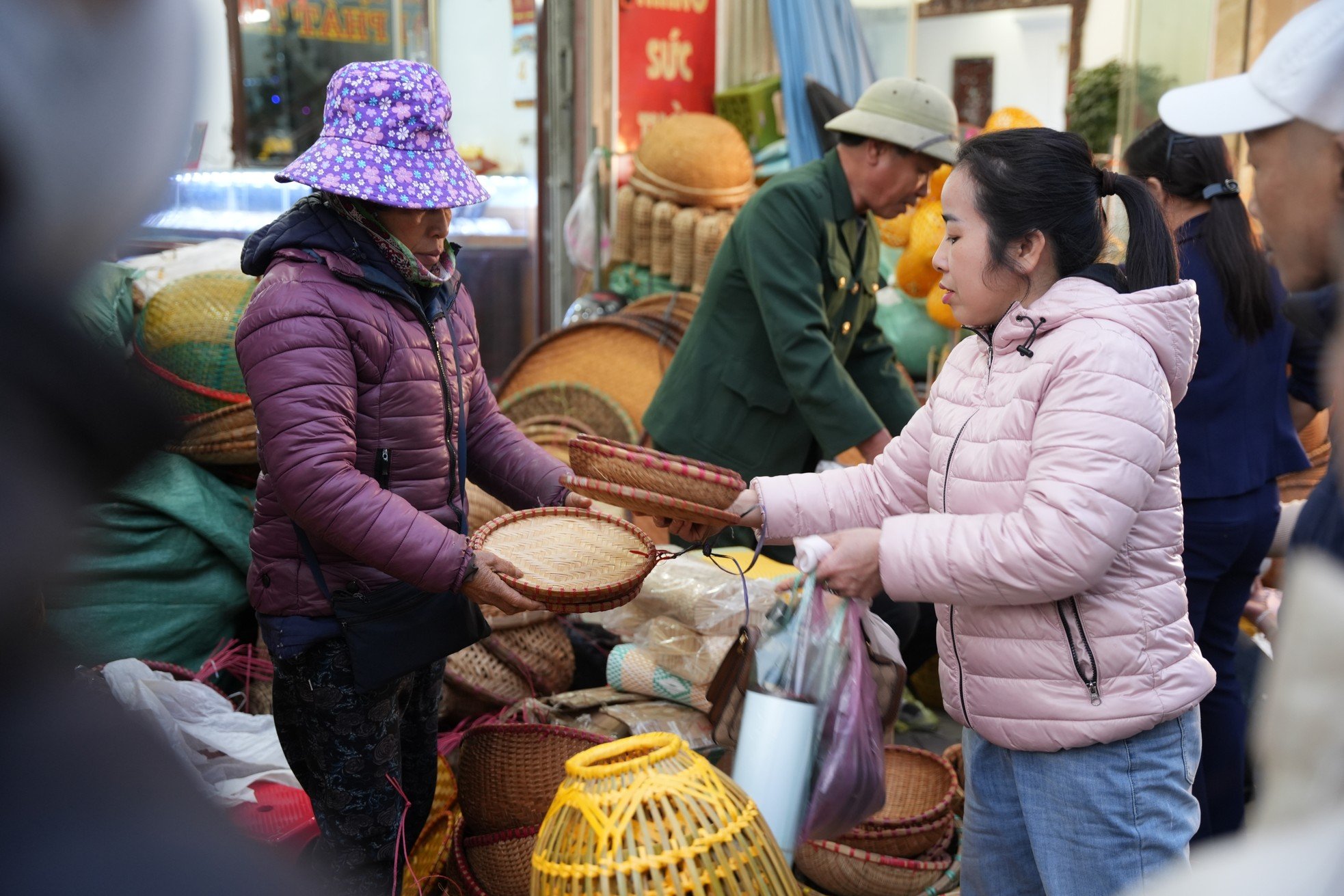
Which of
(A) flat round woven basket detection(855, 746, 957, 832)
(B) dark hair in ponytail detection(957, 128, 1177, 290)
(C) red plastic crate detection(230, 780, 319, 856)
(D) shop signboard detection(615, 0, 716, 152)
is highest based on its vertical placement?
(D) shop signboard detection(615, 0, 716, 152)

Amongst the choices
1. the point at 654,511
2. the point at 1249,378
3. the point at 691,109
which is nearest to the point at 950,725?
the point at 1249,378

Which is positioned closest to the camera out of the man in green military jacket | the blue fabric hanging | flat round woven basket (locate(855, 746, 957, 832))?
flat round woven basket (locate(855, 746, 957, 832))

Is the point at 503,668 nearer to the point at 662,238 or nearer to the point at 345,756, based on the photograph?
the point at 345,756

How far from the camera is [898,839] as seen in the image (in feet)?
9.43

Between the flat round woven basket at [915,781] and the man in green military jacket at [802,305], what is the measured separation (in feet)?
2.83

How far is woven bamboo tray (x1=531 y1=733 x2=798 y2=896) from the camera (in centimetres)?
150

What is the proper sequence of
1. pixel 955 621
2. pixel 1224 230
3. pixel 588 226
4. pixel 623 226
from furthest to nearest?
pixel 588 226 → pixel 623 226 → pixel 1224 230 → pixel 955 621

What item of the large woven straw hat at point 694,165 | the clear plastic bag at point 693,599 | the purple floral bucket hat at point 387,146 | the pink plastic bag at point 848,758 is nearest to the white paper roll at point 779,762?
the pink plastic bag at point 848,758

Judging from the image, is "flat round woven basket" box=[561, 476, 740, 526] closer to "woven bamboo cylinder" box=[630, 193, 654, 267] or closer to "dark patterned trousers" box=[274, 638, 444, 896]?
"dark patterned trousers" box=[274, 638, 444, 896]

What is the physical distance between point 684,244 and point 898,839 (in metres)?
3.28

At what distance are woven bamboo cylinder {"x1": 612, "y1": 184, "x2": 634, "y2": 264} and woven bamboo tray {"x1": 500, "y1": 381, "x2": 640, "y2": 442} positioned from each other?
1.28 meters

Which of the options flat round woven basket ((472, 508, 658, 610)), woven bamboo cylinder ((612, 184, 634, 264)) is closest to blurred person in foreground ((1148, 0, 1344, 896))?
flat round woven basket ((472, 508, 658, 610))

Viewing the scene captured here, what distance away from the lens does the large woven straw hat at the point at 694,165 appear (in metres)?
5.59

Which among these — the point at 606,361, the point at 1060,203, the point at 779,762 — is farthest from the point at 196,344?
the point at 1060,203
